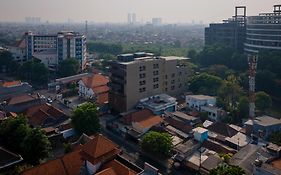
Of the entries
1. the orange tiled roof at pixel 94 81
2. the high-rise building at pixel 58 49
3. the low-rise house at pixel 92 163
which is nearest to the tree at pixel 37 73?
the high-rise building at pixel 58 49

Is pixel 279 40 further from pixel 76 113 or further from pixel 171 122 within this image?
pixel 76 113

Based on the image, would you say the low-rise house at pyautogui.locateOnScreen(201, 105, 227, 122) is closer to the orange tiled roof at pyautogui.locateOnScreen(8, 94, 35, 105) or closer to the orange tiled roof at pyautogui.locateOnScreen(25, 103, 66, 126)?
the orange tiled roof at pyautogui.locateOnScreen(25, 103, 66, 126)

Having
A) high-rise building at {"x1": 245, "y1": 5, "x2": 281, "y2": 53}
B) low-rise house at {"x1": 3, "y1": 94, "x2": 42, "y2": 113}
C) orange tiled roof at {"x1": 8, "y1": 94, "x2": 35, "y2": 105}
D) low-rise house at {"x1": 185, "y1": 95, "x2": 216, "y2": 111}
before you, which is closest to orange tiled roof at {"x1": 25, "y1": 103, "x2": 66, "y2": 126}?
low-rise house at {"x1": 3, "y1": 94, "x2": 42, "y2": 113}

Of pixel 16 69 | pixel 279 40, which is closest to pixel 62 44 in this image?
pixel 16 69

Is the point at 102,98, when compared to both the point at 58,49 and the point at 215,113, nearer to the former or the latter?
the point at 215,113

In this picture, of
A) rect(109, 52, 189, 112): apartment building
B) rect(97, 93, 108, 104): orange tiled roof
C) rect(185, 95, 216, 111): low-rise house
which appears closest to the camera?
rect(109, 52, 189, 112): apartment building

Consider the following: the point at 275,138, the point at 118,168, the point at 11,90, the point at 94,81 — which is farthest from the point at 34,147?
the point at 94,81
